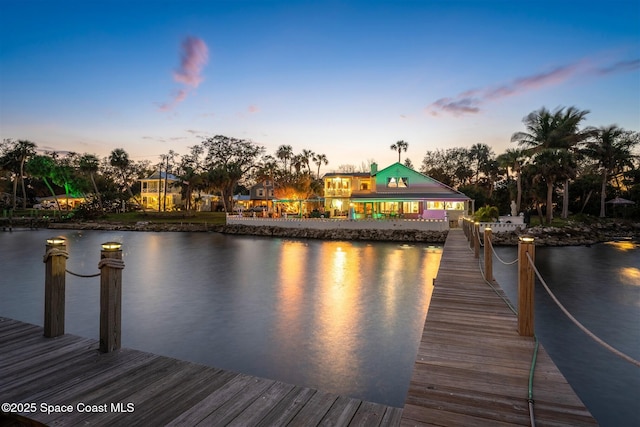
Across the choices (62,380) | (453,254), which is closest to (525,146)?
(453,254)

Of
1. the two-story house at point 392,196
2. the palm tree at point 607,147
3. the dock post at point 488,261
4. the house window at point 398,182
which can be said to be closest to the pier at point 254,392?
the dock post at point 488,261

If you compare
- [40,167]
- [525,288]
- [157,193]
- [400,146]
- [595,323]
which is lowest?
[595,323]

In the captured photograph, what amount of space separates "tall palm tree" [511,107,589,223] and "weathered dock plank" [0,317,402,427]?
39164 mm

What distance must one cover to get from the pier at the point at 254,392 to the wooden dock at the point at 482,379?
0.01 metres

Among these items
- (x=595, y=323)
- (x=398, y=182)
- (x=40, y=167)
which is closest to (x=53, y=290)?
(x=595, y=323)

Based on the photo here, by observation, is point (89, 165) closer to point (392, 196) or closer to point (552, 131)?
point (392, 196)

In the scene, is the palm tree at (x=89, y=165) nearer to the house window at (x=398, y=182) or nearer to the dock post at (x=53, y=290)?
the house window at (x=398, y=182)

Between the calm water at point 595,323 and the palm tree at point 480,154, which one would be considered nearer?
the calm water at point 595,323

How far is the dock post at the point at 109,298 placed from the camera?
4359 mm

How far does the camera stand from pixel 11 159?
57906 millimetres

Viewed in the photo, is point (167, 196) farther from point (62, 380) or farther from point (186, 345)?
point (62, 380)

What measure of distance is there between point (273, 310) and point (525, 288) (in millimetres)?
8379

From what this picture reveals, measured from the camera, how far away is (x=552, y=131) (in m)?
35.4

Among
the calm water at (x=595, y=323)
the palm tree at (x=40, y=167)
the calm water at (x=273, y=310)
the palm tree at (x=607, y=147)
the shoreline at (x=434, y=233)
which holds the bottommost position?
the calm water at (x=273, y=310)
